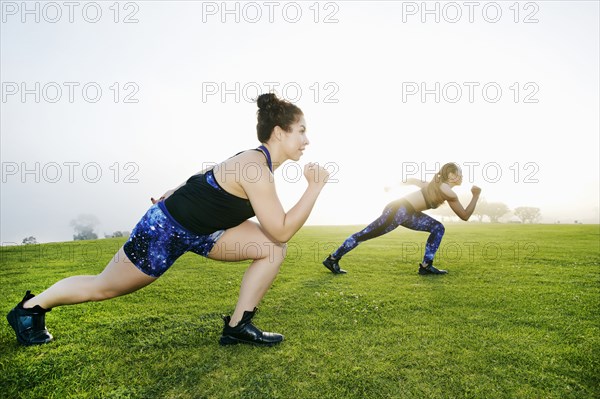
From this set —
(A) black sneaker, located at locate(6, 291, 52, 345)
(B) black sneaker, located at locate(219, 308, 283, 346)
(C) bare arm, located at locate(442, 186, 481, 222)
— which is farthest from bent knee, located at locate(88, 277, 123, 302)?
(C) bare arm, located at locate(442, 186, 481, 222)

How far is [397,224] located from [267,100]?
4.27m

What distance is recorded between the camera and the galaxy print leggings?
6.43 meters

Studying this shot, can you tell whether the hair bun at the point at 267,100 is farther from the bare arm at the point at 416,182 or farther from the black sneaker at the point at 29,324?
the bare arm at the point at 416,182

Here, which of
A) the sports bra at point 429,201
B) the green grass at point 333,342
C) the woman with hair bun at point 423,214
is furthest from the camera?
the sports bra at point 429,201

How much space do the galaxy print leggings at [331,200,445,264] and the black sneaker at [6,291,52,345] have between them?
4368 millimetres

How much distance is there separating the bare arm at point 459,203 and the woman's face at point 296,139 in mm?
3876

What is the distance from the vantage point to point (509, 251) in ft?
29.8

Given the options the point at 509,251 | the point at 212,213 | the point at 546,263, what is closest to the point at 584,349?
the point at 212,213

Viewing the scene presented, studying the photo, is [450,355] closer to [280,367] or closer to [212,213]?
[280,367]

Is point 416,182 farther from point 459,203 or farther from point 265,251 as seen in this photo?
point 265,251

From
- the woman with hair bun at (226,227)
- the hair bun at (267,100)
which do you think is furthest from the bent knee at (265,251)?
the hair bun at (267,100)

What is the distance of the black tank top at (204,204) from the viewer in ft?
9.26

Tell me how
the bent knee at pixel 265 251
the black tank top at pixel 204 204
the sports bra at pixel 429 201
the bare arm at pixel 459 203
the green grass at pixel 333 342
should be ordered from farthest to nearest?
the sports bra at pixel 429 201 < the bare arm at pixel 459 203 < the bent knee at pixel 265 251 < the black tank top at pixel 204 204 < the green grass at pixel 333 342

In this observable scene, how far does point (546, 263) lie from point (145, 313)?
25.2ft
